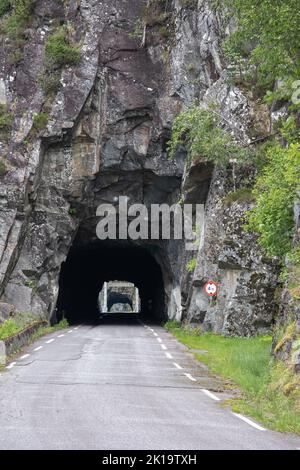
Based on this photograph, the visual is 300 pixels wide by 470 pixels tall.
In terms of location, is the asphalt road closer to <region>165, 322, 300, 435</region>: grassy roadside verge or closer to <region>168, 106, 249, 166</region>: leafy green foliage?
<region>165, 322, 300, 435</region>: grassy roadside verge

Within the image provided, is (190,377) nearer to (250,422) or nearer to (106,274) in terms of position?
(250,422)

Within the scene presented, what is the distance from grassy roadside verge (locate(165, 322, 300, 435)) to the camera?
934 centimetres

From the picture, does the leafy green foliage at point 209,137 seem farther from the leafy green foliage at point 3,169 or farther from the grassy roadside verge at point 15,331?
the grassy roadside verge at point 15,331

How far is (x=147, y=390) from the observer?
1152 cm

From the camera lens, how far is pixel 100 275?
6222 cm

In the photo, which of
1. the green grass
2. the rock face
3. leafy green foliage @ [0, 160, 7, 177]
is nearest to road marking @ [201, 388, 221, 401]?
the green grass

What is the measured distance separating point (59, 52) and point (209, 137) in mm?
12286

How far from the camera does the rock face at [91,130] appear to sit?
32.5m

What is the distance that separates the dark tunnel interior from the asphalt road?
28268 millimetres

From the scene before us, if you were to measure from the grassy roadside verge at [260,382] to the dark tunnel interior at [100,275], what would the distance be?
1014 inches

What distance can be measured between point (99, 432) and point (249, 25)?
11.8 metres

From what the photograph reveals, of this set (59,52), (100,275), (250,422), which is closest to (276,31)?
(250,422)

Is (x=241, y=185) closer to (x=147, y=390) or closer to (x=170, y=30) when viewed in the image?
(x=170, y=30)

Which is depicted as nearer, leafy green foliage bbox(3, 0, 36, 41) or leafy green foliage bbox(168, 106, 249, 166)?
leafy green foliage bbox(168, 106, 249, 166)
